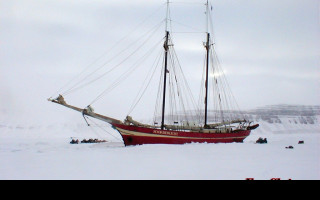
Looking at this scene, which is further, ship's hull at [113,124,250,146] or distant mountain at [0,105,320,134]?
distant mountain at [0,105,320,134]

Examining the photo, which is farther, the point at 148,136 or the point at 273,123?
the point at 273,123

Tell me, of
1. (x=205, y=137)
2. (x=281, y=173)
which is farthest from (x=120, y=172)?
(x=205, y=137)

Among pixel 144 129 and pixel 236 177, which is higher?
pixel 144 129

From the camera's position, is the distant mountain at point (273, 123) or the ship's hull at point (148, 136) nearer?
the ship's hull at point (148, 136)
